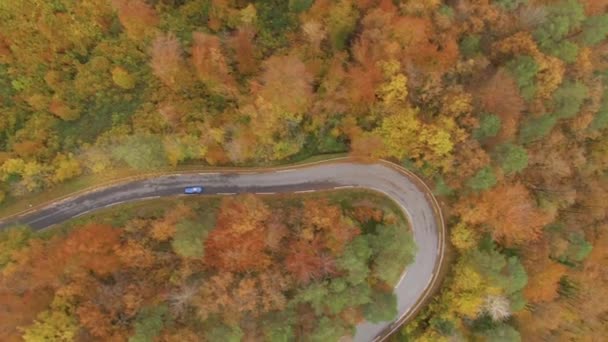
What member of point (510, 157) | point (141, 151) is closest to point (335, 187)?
point (510, 157)

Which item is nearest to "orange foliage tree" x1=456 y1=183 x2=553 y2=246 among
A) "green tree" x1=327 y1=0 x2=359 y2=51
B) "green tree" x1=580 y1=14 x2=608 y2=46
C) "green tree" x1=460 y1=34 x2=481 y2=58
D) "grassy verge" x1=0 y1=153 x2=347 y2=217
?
"green tree" x1=460 y1=34 x2=481 y2=58

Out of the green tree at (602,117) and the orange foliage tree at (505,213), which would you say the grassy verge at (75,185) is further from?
the green tree at (602,117)

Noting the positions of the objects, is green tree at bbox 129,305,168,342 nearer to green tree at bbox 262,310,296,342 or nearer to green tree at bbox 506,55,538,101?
green tree at bbox 262,310,296,342

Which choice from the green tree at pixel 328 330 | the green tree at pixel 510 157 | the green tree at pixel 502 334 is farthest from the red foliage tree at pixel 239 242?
the green tree at pixel 510 157

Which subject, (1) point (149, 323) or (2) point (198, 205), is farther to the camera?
(2) point (198, 205)

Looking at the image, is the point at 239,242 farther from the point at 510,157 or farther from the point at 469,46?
the point at 469,46

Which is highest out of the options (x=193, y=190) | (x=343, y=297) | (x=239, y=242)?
(x=193, y=190)
